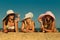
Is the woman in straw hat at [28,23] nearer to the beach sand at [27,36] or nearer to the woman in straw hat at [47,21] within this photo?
the woman in straw hat at [47,21]

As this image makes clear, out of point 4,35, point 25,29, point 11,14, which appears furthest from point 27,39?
point 11,14

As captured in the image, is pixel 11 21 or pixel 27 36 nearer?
pixel 27 36

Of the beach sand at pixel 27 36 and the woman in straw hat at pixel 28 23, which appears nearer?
the beach sand at pixel 27 36

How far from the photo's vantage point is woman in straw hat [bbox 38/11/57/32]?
347 inches

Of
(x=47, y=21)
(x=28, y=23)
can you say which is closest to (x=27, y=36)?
(x=28, y=23)

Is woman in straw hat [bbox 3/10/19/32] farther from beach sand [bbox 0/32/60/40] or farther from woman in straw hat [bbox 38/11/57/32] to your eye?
beach sand [bbox 0/32/60/40]

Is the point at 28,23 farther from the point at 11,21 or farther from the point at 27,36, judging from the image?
the point at 27,36

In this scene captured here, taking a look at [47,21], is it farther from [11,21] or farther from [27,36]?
[27,36]

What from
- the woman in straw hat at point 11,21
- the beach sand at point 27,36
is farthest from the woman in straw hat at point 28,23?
the beach sand at point 27,36

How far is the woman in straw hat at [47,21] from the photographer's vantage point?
8.81m

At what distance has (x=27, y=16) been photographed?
8.92 m

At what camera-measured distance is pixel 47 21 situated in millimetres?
8984

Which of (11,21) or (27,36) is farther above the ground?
(11,21)

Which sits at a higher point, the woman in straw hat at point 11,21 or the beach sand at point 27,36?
the woman in straw hat at point 11,21
